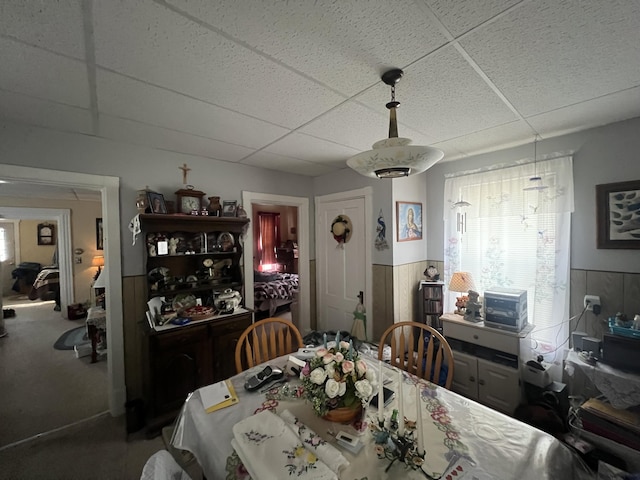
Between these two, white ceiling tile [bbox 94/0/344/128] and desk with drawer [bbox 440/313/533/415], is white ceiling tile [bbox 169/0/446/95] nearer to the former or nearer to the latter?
white ceiling tile [bbox 94/0/344/128]

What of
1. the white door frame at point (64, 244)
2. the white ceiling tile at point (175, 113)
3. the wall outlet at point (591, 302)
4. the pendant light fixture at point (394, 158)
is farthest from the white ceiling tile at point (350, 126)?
the white door frame at point (64, 244)

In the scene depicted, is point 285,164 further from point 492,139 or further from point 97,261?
point 97,261

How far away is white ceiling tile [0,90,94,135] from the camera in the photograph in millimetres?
1470

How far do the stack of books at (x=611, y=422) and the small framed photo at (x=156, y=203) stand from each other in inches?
131

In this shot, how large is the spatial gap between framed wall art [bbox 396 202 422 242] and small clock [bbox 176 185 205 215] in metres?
2.04

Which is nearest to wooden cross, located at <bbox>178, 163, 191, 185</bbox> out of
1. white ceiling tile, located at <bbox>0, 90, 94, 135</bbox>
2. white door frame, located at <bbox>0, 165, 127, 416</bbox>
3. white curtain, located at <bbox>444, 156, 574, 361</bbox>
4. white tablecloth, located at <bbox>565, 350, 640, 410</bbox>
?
white door frame, located at <bbox>0, 165, 127, 416</bbox>

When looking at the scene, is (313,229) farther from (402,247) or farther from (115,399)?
(115,399)

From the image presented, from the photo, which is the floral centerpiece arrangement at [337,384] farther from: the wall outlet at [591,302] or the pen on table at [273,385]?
the wall outlet at [591,302]

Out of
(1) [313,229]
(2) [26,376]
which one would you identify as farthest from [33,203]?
(1) [313,229]

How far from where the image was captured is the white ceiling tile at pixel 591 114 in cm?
157

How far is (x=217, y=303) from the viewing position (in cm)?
239

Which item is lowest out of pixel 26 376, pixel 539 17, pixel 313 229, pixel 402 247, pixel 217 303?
pixel 26 376

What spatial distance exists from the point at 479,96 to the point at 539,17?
1.91ft

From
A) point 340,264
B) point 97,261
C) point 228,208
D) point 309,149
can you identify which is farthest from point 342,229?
point 97,261
